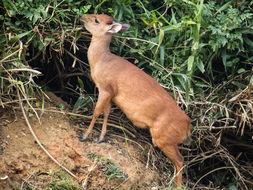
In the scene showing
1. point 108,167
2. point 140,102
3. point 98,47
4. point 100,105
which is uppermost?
point 98,47

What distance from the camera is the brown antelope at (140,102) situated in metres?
5.78

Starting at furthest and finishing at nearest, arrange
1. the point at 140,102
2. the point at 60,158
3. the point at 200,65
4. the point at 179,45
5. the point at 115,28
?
the point at 179,45
the point at 200,65
the point at 115,28
the point at 140,102
the point at 60,158

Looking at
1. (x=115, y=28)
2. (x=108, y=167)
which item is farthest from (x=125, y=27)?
(x=108, y=167)

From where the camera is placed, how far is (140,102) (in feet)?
19.2

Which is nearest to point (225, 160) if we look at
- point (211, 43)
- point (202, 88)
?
point (202, 88)

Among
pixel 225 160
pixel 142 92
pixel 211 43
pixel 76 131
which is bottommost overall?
pixel 225 160

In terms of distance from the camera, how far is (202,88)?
6863mm

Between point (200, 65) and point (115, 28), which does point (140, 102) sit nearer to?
point (115, 28)

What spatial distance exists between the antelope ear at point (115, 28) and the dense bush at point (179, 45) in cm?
34

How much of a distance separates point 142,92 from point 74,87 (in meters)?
1.64

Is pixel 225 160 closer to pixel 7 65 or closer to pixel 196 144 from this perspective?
pixel 196 144

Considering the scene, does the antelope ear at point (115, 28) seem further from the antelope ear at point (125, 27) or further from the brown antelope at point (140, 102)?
the antelope ear at point (125, 27)

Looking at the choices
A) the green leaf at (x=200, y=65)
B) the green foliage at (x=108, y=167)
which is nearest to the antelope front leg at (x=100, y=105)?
the green foliage at (x=108, y=167)

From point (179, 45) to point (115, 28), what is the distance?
3.62 ft
